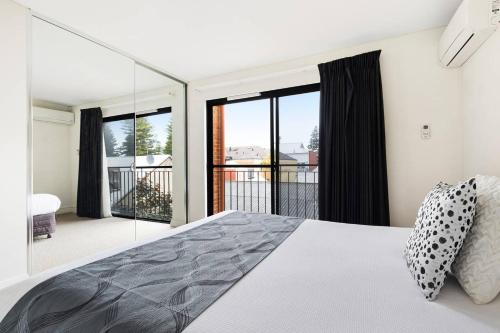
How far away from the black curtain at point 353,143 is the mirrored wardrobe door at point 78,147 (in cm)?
222

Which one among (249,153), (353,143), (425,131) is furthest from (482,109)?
(249,153)

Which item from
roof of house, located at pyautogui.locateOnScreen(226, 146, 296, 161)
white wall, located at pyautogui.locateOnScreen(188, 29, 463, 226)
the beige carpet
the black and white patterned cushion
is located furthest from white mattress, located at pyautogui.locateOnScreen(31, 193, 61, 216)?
white wall, located at pyautogui.locateOnScreen(188, 29, 463, 226)

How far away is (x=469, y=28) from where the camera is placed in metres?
1.71

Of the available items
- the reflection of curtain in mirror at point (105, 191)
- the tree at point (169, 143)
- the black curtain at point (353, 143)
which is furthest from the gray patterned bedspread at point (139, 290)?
the tree at point (169, 143)

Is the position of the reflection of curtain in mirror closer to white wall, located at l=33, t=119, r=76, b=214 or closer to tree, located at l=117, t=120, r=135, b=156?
tree, located at l=117, t=120, r=135, b=156

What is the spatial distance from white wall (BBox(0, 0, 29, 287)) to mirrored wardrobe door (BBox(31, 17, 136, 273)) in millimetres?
84

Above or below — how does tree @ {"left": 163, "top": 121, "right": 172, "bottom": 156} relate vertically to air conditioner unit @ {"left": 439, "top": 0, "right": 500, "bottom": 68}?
below

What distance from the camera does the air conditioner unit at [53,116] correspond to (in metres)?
2.18

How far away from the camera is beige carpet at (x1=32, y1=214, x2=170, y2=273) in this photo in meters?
2.20

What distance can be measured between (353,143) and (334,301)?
215cm

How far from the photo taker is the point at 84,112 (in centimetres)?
254

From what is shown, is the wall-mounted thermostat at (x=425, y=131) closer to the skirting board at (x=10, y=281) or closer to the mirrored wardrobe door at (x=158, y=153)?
the mirrored wardrobe door at (x=158, y=153)

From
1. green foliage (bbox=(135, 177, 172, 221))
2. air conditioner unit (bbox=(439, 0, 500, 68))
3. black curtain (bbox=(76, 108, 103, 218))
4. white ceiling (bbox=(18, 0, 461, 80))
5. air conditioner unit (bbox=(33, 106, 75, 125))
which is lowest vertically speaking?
green foliage (bbox=(135, 177, 172, 221))

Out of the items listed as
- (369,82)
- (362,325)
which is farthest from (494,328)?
(369,82)
